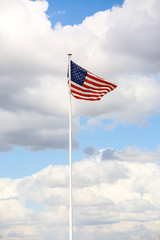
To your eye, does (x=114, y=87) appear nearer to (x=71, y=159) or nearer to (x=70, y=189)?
(x=71, y=159)

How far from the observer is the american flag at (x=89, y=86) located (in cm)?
4319

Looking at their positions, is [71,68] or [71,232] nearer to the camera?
[71,232]

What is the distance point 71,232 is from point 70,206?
Result: 8.28ft

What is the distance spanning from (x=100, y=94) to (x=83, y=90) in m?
1.84

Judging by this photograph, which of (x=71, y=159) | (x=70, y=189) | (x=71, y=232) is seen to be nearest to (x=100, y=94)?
(x=71, y=159)

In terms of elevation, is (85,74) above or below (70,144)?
above

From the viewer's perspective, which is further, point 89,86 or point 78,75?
point 78,75

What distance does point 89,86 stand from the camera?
4325 cm

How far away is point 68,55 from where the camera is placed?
1741 inches

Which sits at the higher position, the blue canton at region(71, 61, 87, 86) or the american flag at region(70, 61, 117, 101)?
the blue canton at region(71, 61, 87, 86)

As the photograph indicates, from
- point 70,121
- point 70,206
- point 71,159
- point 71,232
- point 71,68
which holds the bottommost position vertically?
point 71,232

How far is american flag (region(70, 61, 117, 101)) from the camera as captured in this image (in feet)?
142

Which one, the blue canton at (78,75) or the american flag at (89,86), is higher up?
the blue canton at (78,75)

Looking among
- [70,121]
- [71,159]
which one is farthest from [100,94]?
[71,159]
